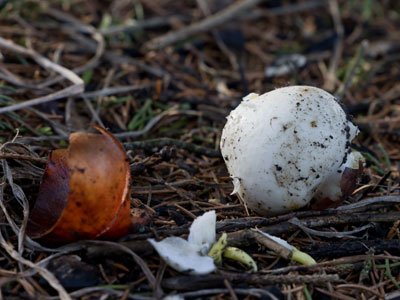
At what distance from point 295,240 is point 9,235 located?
128cm

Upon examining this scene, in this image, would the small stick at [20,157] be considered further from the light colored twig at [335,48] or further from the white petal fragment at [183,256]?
the light colored twig at [335,48]

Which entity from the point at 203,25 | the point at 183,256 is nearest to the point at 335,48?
the point at 203,25

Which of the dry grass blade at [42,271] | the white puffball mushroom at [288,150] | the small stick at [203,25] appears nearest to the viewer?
the dry grass blade at [42,271]

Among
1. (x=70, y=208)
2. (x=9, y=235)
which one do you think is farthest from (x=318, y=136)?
(x=9, y=235)

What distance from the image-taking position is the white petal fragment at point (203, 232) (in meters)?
1.82

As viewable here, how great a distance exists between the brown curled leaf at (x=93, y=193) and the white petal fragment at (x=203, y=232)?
0.91ft

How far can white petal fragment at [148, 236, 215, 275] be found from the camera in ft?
5.59

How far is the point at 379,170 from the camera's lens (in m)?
2.65

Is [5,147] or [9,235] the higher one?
[5,147]

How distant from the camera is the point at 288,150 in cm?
196

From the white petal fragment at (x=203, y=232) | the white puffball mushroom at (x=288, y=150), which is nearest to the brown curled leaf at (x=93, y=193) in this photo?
the white petal fragment at (x=203, y=232)

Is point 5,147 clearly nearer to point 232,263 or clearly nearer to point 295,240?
point 232,263

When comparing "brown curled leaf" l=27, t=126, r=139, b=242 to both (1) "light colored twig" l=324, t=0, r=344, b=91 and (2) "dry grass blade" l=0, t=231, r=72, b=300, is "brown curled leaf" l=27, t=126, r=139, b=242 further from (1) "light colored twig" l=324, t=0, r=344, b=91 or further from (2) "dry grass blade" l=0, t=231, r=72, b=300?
(1) "light colored twig" l=324, t=0, r=344, b=91

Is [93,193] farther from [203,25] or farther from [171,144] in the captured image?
[203,25]
